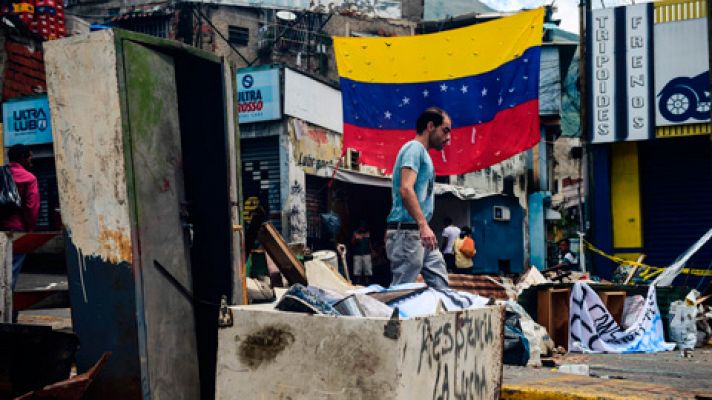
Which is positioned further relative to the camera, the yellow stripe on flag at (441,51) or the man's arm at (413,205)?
the yellow stripe on flag at (441,51)

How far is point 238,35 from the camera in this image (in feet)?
106

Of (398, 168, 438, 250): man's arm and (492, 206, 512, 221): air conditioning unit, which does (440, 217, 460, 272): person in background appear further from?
(398, 168, 438, 250): man's arm

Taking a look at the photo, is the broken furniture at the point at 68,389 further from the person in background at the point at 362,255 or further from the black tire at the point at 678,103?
the person in background at the point at 362,255

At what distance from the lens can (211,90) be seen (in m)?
4.12

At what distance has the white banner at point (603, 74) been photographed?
14.8m

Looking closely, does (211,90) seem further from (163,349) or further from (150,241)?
(163,349)

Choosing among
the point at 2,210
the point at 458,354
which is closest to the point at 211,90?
the point at 458,354

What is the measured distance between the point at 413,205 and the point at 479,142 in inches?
277

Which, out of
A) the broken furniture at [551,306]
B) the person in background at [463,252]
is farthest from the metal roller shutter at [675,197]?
the broken furniture at [551,306]

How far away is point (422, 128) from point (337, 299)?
253cm

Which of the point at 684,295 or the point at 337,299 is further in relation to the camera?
the point at 684,295

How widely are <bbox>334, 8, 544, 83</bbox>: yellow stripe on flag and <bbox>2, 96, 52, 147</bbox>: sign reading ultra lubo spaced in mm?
13256

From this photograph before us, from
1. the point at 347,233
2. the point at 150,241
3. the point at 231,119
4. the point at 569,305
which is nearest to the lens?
the point at 150,241

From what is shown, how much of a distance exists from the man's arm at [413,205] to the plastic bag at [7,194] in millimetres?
3256
